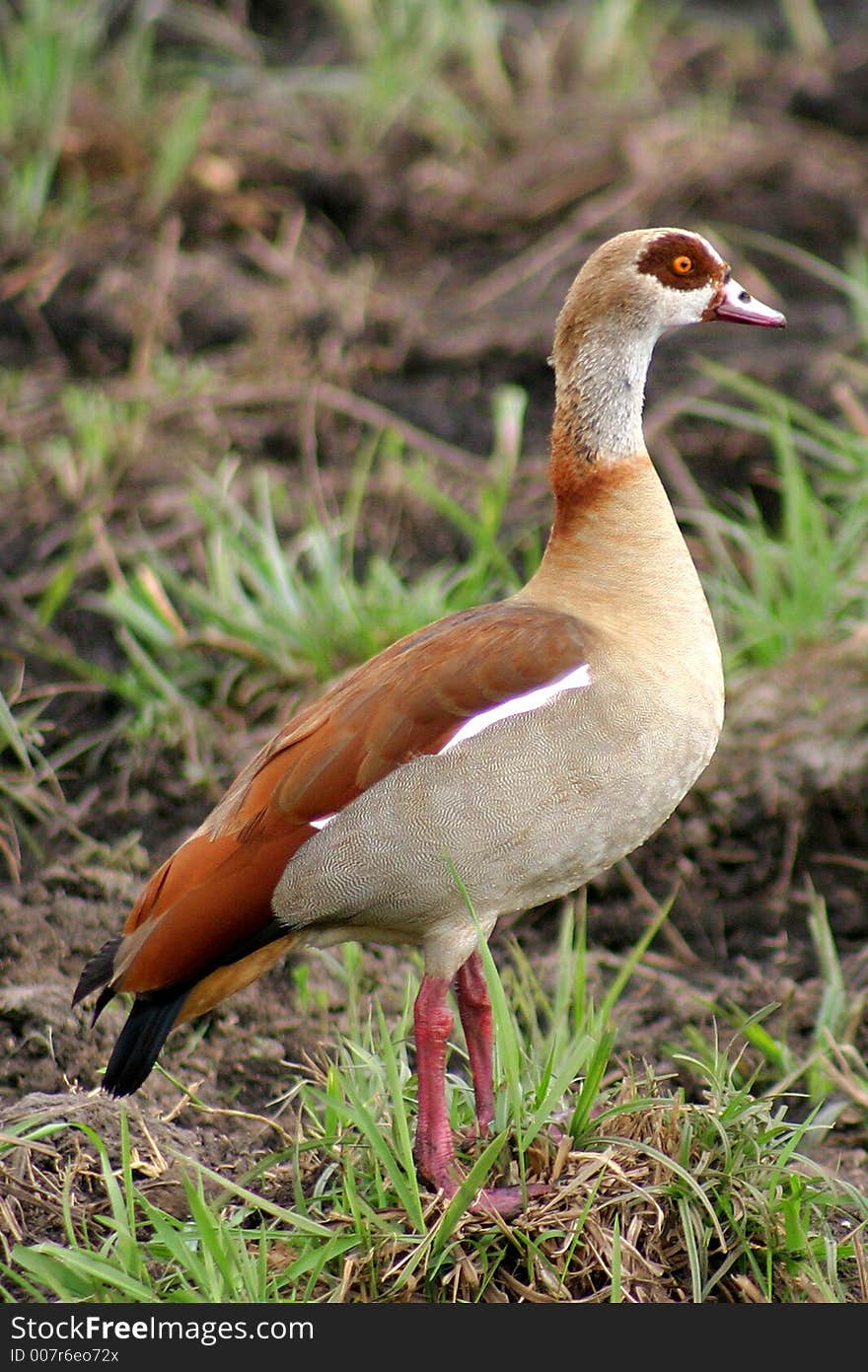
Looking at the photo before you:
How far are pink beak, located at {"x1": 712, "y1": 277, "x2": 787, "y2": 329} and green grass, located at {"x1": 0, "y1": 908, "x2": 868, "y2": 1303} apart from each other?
1.40 m

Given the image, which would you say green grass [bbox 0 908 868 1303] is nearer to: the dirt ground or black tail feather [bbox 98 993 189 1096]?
black tail feather [bbox 98 993 189 1096]

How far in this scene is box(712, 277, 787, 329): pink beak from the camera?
376 centimetres

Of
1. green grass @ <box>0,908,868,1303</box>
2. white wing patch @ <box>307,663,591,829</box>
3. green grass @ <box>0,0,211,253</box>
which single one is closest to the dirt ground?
green grass @ <box>0,0,211,253</box>

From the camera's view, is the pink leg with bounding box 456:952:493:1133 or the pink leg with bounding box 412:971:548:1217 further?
the pink leg with bounding box 456:952:493:1133

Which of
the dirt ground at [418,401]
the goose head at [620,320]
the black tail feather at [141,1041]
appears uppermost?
the goose head at [620,320]

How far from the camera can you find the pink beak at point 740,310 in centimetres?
376

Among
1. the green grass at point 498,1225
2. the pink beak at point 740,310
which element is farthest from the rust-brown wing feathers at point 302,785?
the pink beak at point 740,310

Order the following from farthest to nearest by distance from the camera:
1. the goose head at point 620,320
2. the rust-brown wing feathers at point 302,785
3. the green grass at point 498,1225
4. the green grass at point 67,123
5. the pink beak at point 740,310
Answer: the green grass at point 67,123, the pink beak at point 740,310, the goose head at point 620,320, the rust-brown wing feathers at point 302,785, the green grass at point 498,1225

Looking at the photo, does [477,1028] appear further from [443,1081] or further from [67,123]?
[67,123]

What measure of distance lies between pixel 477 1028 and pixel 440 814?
44 cm

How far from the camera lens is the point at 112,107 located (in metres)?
7.55

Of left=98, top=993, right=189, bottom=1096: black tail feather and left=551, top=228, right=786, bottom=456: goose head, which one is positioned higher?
left=551, top=228, right=786, bottom=456: goose head

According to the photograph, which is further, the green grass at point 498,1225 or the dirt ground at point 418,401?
the dirt ground at point 418,401

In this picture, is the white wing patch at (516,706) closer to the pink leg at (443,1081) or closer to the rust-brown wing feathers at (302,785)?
the rust-brown wing feathers at (302,785)
